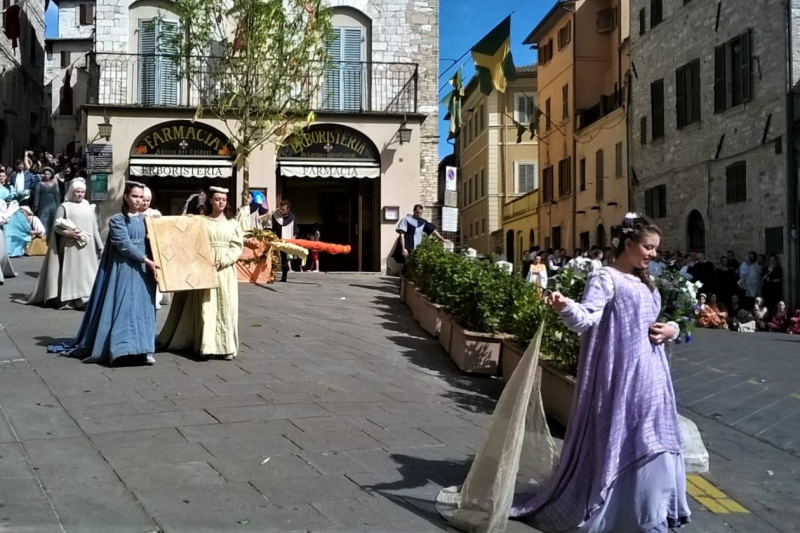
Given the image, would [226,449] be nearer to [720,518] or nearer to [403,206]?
[720,518]

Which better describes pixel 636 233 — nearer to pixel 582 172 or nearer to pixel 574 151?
pixel 582 172

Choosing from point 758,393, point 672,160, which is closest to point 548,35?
point 672,160

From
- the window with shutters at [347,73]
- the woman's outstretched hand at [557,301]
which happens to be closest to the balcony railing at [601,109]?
the window with shutters at [347,73]

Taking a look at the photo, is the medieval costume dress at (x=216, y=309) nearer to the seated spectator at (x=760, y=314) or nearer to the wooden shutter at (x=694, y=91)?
the seated spectator at (x=760, y=314)

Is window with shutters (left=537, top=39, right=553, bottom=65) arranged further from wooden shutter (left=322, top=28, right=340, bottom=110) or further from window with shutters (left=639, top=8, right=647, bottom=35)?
wooden shutter (left=322, top=28, right=340, bottom=110)

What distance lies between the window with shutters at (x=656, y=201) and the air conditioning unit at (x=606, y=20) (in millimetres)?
9881

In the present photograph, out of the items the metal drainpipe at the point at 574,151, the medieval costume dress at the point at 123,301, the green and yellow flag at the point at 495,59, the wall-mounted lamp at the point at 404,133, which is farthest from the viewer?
the metal drainpipe at the point at 574,151

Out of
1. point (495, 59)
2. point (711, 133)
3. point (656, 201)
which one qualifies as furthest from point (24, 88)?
point (711, 133)

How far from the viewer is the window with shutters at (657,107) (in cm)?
2716

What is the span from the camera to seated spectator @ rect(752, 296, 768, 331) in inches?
714

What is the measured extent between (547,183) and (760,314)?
22974 mm

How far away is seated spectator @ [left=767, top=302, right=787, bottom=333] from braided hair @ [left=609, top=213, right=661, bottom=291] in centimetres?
1415

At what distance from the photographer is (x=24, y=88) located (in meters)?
40.1

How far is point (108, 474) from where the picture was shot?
530 cm
